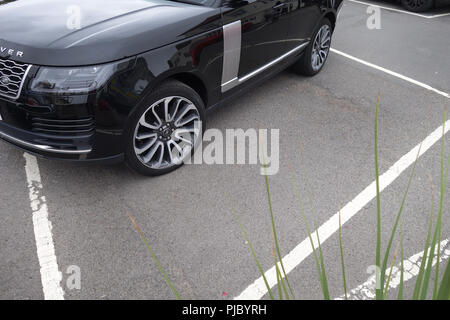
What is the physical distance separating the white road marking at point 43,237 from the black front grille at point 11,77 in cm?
79

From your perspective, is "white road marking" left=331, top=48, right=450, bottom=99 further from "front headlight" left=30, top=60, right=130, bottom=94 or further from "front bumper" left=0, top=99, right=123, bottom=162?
"front headlight" left=30, top=60, right=130, bottom=94

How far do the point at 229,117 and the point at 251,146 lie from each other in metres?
0.58

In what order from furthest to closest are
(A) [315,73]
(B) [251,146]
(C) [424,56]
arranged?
(C) [424,56], (A) [315,73], (B) [251,146]

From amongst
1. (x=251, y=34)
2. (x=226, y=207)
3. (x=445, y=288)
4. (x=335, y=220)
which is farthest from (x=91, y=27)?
(x=445, y=288)

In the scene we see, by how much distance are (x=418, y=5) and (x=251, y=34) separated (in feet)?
22.1

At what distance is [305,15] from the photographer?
414 centimetres

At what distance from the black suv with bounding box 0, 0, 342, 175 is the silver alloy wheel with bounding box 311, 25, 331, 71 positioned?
1430 millimetres

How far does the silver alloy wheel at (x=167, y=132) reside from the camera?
2900 millimetres

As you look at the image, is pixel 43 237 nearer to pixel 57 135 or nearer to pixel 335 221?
pixel 57 135

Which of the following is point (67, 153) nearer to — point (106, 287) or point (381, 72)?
point (106, 287)

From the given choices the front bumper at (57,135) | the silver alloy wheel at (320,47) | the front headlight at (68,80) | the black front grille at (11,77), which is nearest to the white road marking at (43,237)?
the front bumper at (57,135)

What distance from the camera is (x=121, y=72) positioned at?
8.16 ft
